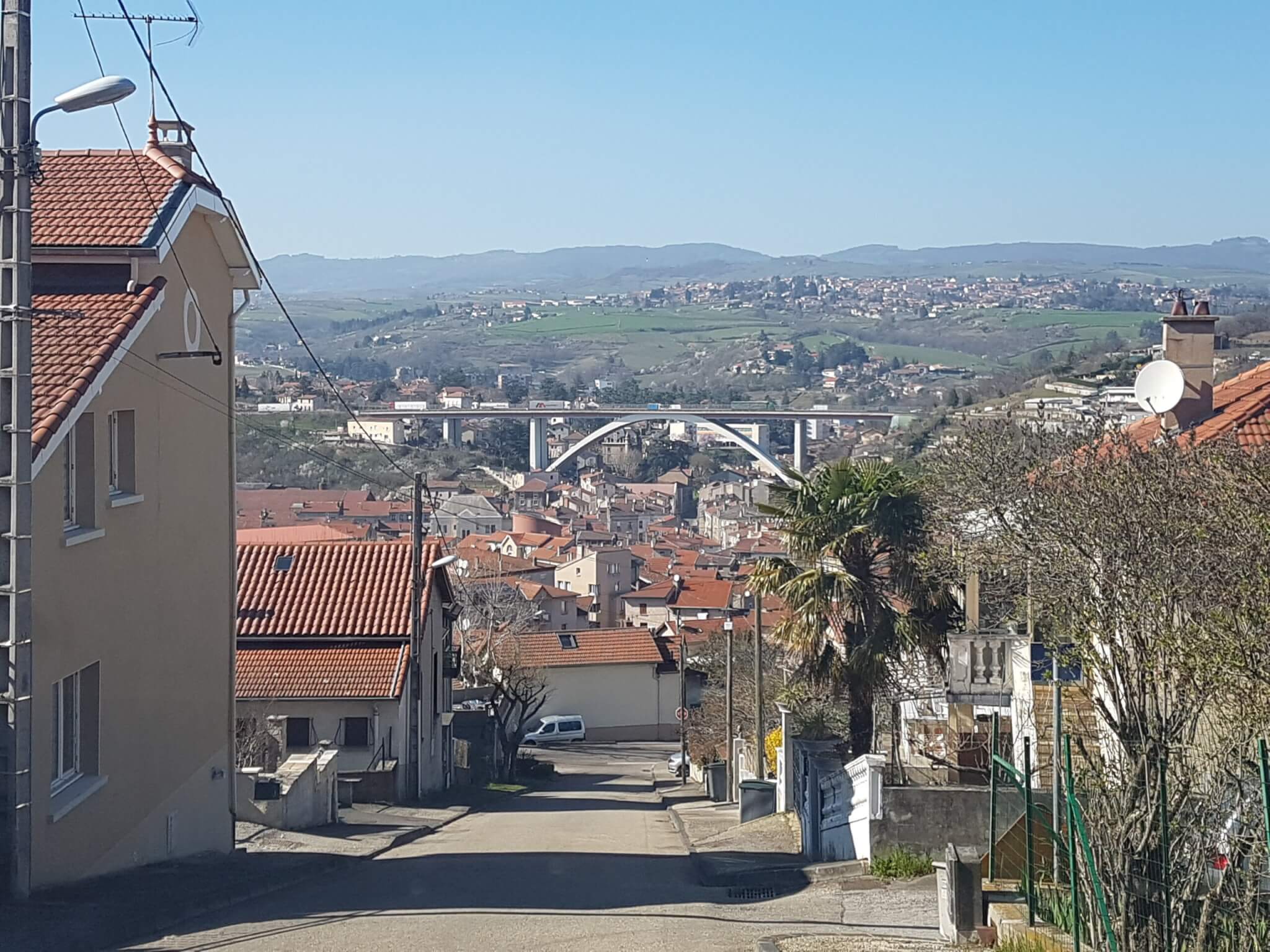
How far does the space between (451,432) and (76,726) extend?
143509 millimetres

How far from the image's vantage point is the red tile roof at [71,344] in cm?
981

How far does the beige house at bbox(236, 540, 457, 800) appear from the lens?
2347 cm

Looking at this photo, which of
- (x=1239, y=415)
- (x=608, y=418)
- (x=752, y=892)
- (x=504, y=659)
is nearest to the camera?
(x=752, y=892)

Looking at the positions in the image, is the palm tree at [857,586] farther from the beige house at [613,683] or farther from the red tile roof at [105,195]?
the beige house at [613,683]

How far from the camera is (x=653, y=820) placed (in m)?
23.4

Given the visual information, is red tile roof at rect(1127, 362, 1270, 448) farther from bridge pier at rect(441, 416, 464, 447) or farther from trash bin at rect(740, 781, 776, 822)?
bridge pier at rect(441, 416, 464, 447)

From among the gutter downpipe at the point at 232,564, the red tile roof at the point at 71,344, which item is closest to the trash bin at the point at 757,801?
the gutter downpipe at the point at 232,564

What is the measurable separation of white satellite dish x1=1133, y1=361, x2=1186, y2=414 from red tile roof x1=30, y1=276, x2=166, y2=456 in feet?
31.8

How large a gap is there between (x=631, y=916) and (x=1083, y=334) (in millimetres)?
177409

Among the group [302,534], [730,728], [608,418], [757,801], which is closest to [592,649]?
[302,534]

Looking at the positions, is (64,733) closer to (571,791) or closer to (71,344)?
(71,344)

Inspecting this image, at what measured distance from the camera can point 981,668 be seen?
14328 millimetres

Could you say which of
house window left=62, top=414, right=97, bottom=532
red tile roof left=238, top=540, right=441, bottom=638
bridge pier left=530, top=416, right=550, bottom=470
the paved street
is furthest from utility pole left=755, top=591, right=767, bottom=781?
bridge pier left=530, top=416, right=550, bottom=470

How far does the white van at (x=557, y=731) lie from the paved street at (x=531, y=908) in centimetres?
3101
